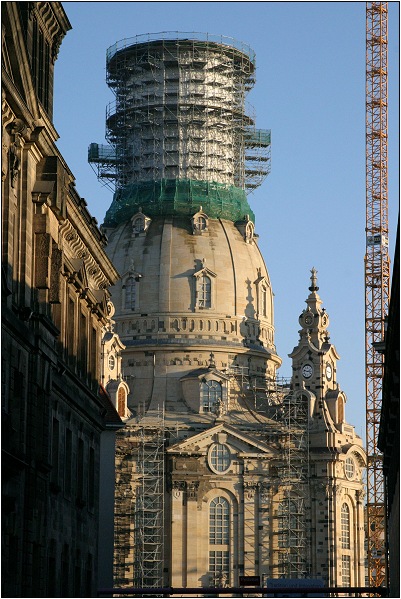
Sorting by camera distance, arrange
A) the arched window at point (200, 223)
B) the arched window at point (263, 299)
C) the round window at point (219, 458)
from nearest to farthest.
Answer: the round window at point (219, 458), the arched window at point (263, 299), the arched window at point (200, 223)

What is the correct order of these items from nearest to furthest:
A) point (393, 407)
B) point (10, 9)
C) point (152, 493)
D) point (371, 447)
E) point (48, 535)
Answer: point (10, 9) → point (48, 535) → point (393, 407) → point (152, 493) → point (371, 447)

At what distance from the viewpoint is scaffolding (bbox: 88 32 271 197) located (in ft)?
479

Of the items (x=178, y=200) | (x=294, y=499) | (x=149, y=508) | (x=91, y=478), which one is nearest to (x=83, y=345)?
(x=91, y=478)

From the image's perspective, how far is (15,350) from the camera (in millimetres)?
45938

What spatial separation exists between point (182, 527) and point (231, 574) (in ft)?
18.2

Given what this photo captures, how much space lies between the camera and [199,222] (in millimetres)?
143375

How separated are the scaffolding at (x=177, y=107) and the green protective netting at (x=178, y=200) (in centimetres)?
89

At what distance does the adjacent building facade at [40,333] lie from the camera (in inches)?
1777

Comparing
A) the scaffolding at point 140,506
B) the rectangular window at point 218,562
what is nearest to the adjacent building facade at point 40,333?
the scaffolding at point 140,506

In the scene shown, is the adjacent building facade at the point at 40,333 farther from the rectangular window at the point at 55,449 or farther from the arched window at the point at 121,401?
the arched window at the point at 121,401

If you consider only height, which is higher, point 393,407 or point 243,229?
point 243,229

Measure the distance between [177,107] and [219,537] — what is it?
40057 millimetres

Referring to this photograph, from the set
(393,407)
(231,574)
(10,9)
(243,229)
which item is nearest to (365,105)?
(243,229)

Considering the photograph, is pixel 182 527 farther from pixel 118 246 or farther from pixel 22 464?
pixel 22 464
